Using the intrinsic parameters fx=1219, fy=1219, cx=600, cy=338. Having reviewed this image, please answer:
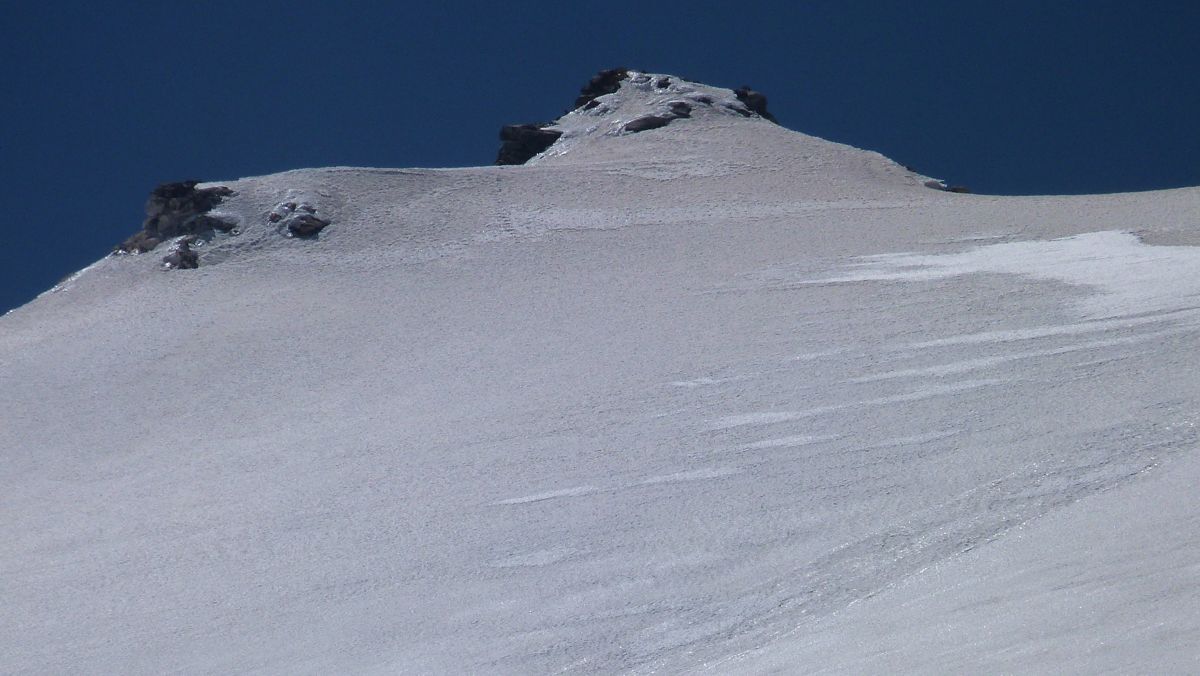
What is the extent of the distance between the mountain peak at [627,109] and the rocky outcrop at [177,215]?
9.38 meters

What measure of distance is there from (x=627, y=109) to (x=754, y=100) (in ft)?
9.75

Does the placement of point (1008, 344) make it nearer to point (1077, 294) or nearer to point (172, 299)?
point (1077, 294)

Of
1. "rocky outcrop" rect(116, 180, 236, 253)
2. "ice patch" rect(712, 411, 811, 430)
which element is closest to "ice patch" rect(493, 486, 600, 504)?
"ice patch" rect(712, 411, 811, 430)

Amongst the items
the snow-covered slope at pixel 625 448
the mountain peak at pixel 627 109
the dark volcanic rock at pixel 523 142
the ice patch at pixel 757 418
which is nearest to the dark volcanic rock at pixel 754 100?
the mountain peak at pixel 627 109

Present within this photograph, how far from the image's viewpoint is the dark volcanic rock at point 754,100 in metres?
27.5

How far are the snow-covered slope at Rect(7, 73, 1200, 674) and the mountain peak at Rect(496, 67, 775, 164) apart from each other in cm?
834

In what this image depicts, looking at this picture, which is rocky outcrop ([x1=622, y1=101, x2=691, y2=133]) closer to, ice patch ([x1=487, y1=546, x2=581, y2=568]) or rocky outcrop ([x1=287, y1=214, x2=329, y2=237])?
rocky outcrop ([x1=287, y1=214, x2=329, y2=237])

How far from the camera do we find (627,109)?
89.0ft

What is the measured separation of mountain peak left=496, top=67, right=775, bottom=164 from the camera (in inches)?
1008

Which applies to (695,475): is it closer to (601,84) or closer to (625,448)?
(625,448)

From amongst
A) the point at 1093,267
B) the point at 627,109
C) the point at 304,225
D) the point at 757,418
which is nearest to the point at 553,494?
the point at 757,418

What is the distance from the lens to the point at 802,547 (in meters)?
6.15

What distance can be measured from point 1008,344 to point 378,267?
31.1ft

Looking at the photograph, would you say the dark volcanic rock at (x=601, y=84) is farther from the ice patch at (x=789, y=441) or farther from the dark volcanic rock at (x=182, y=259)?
the ice patch at (x=789, y=441)
